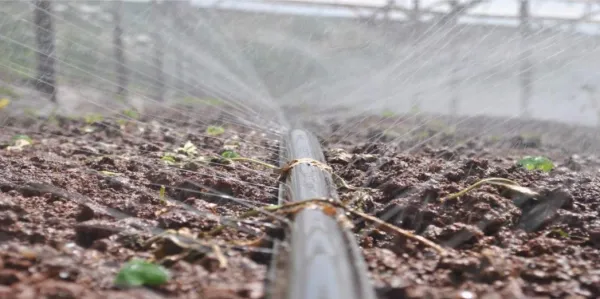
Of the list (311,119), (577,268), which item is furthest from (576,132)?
(577,268)

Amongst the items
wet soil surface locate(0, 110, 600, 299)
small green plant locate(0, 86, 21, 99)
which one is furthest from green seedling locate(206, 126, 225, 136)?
small green plant locate(0, 86, 21, 99)

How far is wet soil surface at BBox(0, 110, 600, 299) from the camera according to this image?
0.98m

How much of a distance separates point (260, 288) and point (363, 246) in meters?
0.37

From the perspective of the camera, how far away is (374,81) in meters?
3.32

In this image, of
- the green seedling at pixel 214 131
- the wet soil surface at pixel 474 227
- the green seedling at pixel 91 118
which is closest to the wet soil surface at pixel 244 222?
the wet soil surface at pixel 474 227

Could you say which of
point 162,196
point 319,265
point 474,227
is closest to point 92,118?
point 162,196

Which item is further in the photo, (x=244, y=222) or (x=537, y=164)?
(x=537, y=164)

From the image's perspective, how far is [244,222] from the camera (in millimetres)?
1298

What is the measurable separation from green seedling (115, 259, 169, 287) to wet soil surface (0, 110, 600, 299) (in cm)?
1

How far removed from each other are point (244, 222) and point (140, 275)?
39 cm

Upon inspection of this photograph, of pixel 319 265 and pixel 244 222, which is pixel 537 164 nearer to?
pixel 244 222

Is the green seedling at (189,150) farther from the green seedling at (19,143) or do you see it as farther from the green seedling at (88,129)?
the green seedling at (88,129)

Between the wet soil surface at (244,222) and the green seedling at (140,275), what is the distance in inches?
0.6

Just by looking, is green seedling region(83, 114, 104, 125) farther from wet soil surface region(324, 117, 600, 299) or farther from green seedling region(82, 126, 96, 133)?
wet soil surface region(324, 117, 600, 299)
